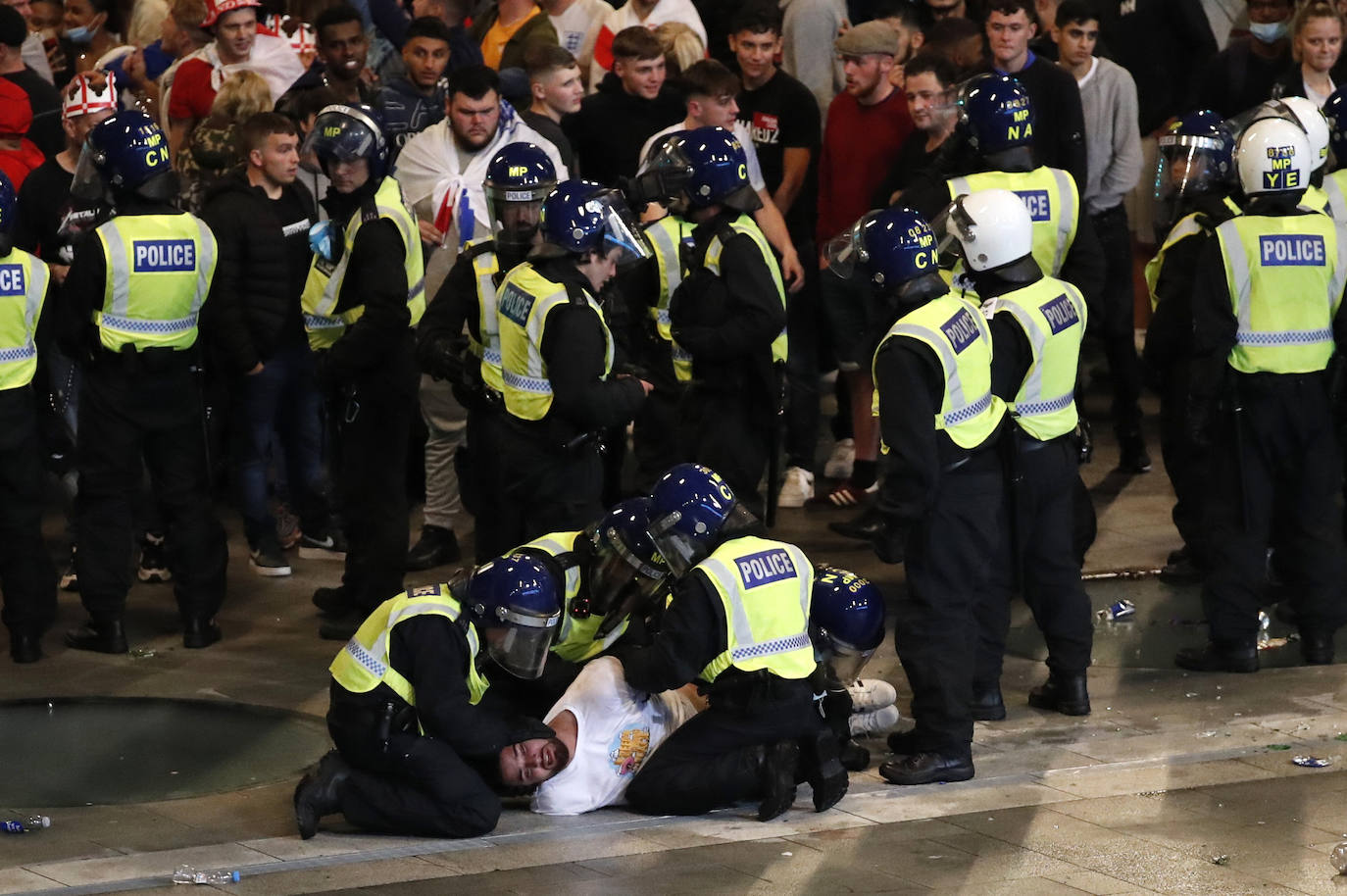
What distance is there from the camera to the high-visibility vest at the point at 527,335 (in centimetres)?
834

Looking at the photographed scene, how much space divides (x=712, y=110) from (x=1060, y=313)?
9.80 ft

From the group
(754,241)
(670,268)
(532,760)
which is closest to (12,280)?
(670,268)

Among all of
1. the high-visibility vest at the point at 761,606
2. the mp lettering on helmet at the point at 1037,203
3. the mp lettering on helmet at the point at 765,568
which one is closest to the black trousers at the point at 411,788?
the high-visibility vest at the point at 761,606

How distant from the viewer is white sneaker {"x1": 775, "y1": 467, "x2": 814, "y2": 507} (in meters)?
11.6

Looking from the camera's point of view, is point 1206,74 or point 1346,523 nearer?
point 1346,523

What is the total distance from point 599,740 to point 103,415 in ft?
10.2

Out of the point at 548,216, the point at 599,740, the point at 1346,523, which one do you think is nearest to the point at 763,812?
the point at 599,740

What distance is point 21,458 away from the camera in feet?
30.1

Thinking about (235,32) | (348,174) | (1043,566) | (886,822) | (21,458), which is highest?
(235,32)

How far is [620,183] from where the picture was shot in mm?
9461

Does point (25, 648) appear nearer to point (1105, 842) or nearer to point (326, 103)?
point (326, 103)

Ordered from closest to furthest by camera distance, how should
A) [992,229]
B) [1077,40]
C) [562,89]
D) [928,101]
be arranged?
[992,229]
[928,101]
[562,89]
[1077,40]

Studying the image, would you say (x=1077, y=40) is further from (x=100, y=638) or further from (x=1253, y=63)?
(x=100, y=638)

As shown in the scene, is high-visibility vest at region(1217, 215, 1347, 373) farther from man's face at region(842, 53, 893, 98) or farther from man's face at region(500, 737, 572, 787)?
man's face at region(500, 737, 572, 787)
